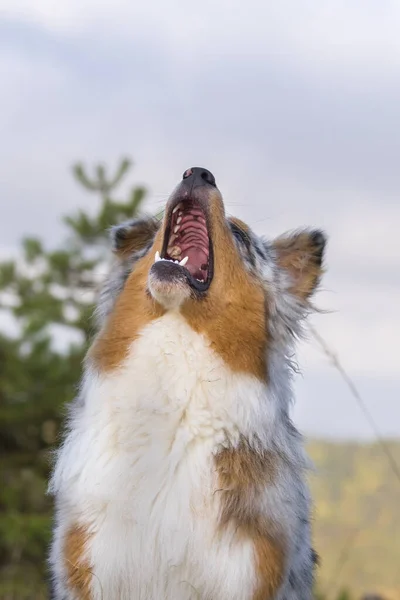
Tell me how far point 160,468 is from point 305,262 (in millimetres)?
1810

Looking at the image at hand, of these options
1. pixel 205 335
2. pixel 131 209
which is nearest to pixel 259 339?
pixel 205 335

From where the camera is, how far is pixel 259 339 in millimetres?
5137

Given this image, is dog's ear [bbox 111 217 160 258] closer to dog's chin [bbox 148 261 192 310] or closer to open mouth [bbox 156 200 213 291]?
open mouth [bbox 156 200 213 291]

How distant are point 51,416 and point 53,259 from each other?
12.6ft

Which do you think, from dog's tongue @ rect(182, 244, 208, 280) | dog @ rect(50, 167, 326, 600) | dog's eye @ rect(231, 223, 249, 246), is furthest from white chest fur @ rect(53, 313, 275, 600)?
dog's eye @ rect(231, 223, 249, 246)

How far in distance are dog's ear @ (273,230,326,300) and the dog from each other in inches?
7.9

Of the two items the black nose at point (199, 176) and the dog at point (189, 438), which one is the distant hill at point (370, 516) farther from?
the black nose at point (199, 176)

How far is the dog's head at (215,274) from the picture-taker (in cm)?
503

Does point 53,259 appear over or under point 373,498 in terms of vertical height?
over

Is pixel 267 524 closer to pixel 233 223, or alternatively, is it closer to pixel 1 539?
pixel 233 223

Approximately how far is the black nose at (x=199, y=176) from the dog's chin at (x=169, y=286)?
700mm

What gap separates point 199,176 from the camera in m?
5.50

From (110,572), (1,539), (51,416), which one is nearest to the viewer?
(110,572)

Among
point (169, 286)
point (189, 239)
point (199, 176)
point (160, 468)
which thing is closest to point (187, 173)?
point (199, 176)
